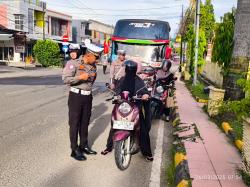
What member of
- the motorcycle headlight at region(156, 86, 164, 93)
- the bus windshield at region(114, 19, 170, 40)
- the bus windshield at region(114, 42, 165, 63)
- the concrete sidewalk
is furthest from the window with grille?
the concrete sidewalk

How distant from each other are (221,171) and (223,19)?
33.3ft

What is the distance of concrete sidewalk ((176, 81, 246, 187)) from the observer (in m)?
4.73

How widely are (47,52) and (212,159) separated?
36783 millimetres

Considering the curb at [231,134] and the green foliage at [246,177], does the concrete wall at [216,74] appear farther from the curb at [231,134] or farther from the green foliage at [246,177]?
the green foliage at [246,177]

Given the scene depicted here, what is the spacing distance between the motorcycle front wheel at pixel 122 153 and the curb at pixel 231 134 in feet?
7.44

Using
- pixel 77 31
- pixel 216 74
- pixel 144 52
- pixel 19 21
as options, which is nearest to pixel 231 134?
pixel 144 52

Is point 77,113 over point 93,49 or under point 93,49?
under

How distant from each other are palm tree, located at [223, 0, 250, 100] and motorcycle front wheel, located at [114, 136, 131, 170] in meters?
4.64

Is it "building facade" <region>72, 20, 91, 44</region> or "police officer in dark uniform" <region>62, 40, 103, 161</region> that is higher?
"building facade" <region>72, 20, 91, 44</region>

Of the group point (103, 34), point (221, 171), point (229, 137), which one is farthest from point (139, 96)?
point (103, 34)

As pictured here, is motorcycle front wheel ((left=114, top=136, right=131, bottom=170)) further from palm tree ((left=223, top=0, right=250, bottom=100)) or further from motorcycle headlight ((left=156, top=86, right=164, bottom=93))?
palm tree ((left=223, top=0, right=250, bottom=100))

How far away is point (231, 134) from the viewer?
7402 millimetres

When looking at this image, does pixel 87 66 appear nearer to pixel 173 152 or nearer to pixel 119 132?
pixel 119 132

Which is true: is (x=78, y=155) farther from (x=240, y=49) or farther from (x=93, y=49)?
(x=240, y=49)
